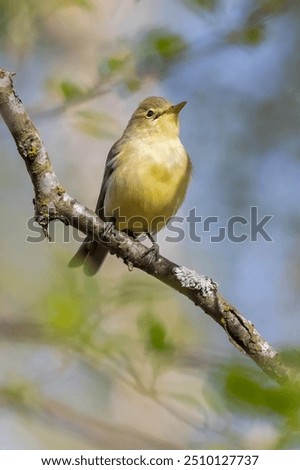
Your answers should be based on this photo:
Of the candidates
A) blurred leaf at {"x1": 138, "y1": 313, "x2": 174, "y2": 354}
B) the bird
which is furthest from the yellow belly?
blurred leaf at {"x1": 138, "y1": 313, "x2": 174, "y2": 354}

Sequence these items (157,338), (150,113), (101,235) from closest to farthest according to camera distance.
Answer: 1. (157,338)
2. (101,235)
3. (150,113)

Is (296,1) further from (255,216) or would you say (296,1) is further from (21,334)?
(21,334)

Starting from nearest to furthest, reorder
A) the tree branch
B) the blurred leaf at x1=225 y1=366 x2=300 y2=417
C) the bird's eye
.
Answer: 1. the blurred leaf at x1=225 y1=366 x2=300 y2=417
2. the tree branch
3. the bird's eye

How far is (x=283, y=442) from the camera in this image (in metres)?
2.29

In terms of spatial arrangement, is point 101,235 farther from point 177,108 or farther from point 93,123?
point 177,108

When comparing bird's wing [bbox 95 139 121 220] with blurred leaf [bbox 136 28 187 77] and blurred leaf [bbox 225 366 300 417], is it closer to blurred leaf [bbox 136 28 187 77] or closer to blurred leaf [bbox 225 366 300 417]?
blurred leaf [bbox 136 28 187 77]

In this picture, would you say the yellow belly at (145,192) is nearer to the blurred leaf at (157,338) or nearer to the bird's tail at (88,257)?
the bird's tail at (88,257)

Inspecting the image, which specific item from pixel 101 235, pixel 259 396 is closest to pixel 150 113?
Answer: pixel 101 235

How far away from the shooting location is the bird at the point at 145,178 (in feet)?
17.3

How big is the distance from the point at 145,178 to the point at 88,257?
0.85 m

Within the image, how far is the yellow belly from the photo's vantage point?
5234 mm

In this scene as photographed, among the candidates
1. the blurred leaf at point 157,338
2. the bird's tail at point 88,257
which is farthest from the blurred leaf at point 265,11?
the blurred leaf at point 157,338

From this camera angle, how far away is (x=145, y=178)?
525 centimetres
